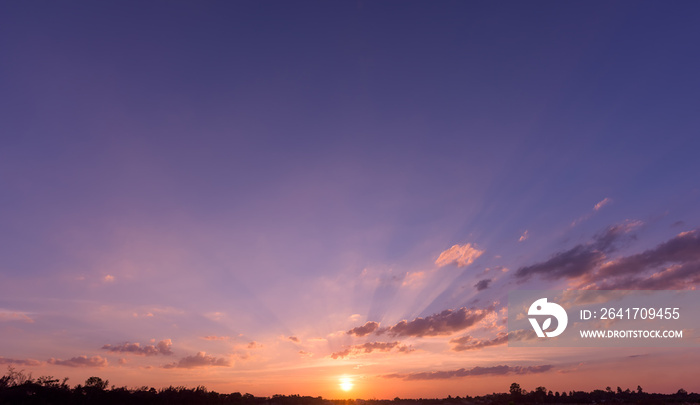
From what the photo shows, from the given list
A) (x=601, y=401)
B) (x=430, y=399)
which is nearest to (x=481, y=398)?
(x=430, y=399)

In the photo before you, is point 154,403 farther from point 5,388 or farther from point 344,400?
point 344,400

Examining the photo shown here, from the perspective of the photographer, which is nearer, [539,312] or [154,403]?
[154,403]

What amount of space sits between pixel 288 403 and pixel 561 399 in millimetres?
47496

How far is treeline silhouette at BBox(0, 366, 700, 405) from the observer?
45.2 meters

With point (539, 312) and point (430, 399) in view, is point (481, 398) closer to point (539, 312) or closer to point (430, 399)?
point (430, 399)

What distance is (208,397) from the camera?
57.6m

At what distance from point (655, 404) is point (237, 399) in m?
63.1

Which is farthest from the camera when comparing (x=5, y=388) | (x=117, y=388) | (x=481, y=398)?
(x=481, y=398)

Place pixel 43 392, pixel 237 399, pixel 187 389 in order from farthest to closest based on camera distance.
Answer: pixel 237 399 → pixel 187 389 → pixel 43 392

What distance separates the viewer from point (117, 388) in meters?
51.4

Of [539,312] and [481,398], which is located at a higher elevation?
[539,312]

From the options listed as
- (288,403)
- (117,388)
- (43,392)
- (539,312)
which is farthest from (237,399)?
(539,312)

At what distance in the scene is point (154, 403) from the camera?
52406mm

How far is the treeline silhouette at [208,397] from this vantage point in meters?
45.2
